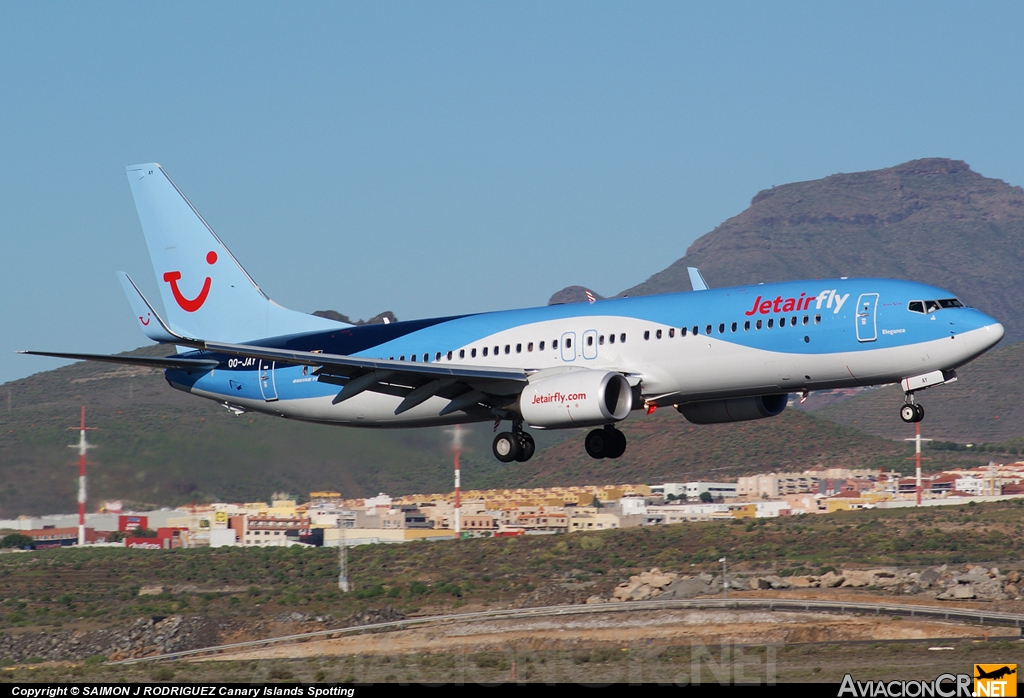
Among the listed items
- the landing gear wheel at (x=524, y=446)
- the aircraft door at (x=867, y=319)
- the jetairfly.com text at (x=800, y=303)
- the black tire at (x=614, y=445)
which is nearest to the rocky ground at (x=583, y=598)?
the landing gear wheel at (x=524, y=446)

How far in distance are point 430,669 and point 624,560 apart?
51.4m

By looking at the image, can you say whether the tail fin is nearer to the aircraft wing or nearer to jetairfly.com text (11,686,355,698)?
the aircraft wing

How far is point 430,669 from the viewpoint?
49.1 metres

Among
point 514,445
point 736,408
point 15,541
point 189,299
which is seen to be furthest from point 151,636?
point 736,408

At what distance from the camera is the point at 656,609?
7044cm

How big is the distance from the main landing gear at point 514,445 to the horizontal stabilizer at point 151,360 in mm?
12092

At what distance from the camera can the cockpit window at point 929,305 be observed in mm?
37125

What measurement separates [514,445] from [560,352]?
12.5 ft

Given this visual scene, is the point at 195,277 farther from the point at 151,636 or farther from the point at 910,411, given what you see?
the point at 910,411

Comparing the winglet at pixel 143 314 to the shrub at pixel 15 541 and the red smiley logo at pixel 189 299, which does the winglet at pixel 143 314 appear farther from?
the shrub at pixel 15 541

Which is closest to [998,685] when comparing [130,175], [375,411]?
[375,411]

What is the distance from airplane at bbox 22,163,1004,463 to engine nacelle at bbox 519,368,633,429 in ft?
0.15

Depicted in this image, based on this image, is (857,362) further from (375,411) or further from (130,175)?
(130,175)

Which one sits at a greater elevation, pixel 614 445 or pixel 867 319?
pixel 867 319
